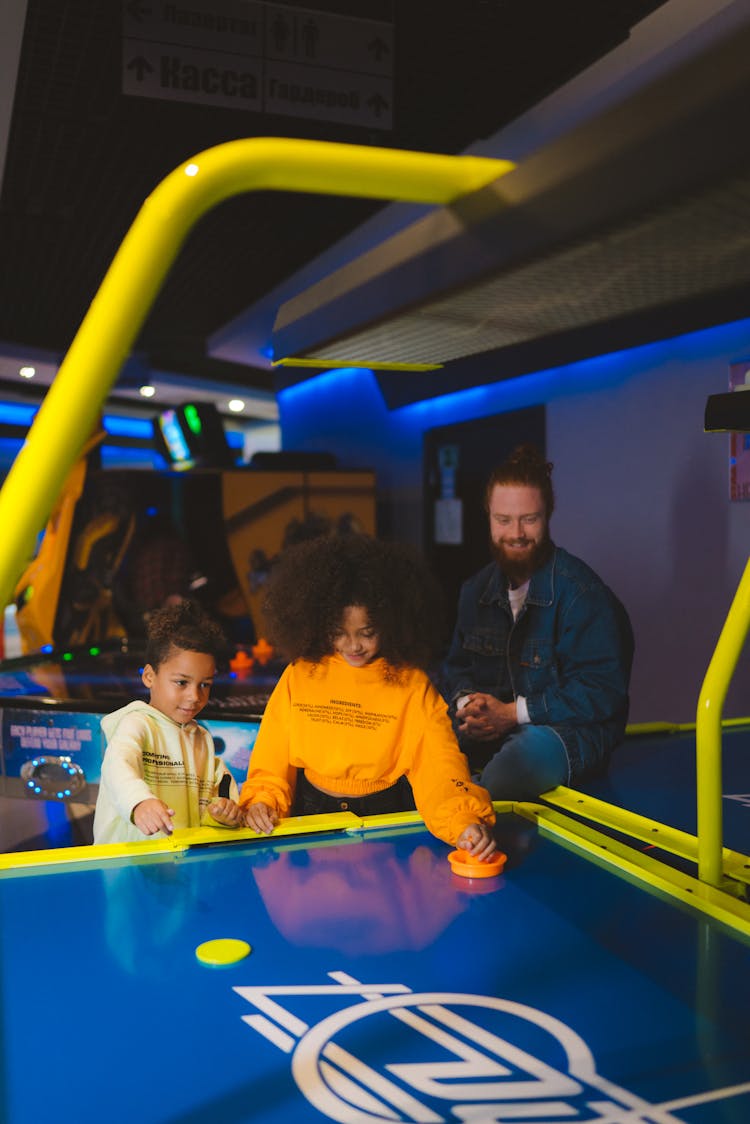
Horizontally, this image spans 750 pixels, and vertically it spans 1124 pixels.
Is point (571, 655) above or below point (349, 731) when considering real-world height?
above

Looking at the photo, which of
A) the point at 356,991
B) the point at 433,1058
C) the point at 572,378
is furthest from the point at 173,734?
the point at 572,378

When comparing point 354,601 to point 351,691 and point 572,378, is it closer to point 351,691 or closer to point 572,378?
point 351,691

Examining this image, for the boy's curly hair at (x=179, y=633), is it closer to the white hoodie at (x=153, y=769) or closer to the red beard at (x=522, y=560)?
the white hoodie at (x=153, y=769)

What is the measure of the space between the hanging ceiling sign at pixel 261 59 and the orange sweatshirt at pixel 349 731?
1.79m

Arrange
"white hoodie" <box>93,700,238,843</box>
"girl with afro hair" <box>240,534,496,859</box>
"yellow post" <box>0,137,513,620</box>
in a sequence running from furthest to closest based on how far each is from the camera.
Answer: "girl with afro hair" <box>240,534,496,859</box>, "white hoodie" <box>93,700,238,843</box>, "yellow post" <box>0,137,513,620</box>

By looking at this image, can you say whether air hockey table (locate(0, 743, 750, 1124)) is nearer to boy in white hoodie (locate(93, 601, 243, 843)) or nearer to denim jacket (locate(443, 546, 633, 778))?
boy in white hoodie (locate(93, 601, 243, 843))

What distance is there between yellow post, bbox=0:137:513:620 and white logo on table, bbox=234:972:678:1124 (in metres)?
0.62

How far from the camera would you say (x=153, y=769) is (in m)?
2.08

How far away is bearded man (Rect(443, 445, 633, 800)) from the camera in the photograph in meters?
2.32

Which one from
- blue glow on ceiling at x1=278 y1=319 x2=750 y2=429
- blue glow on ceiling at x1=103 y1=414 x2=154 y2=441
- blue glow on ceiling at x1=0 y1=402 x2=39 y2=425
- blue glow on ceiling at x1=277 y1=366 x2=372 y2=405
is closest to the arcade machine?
blue glow on ceiling at x1=277 y1=366 x2=372 y2=405

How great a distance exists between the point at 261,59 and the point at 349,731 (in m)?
2.03

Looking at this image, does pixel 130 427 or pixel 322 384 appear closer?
pixel 322 384

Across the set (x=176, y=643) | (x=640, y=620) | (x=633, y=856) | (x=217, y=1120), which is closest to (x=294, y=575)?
(x=176, y=643)

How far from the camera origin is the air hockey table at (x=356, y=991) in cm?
97
